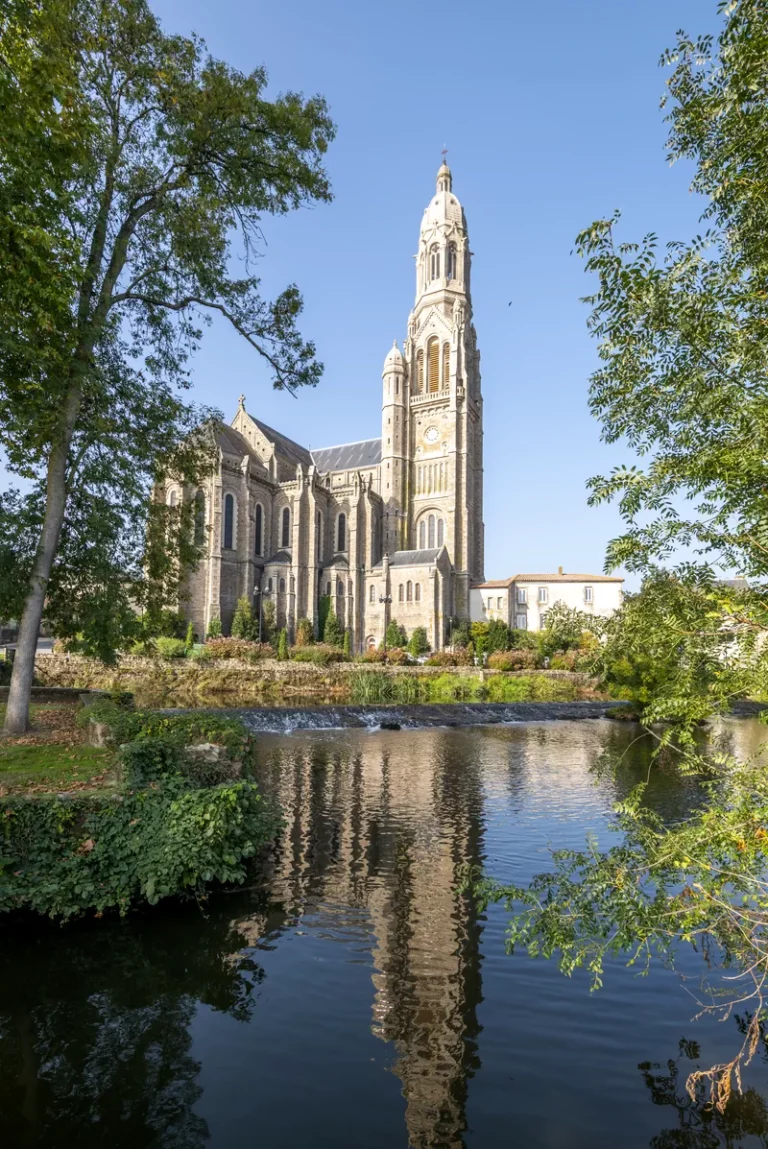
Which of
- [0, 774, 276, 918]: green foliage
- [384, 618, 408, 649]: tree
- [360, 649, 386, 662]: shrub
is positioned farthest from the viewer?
[384, 618, 408, 649]: tree

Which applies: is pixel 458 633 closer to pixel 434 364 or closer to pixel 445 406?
pixel 445 406

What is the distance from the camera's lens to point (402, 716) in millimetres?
27891

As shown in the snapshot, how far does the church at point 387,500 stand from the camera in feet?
161

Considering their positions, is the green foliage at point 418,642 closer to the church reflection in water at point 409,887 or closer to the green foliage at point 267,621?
the green foliage at point 267,621

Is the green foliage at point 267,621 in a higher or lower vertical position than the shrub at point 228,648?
higher

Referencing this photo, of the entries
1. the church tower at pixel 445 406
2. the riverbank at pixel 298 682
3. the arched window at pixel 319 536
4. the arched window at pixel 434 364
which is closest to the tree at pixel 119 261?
the riverbank at pixel 298 682

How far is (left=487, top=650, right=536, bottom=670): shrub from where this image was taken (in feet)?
139

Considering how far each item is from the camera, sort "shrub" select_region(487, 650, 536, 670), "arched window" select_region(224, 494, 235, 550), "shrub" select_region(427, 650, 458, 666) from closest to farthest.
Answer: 1. "shrub" select_region(487, 650, 536, 670)
2. "shrub" select_region(427, 650, 458, 666)
3. "arched window" select_region(224, 494, 235, 550)

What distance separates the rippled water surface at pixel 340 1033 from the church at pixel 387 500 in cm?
3915

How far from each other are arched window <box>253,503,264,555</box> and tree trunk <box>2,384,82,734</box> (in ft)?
129

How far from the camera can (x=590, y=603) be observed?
2387 inches

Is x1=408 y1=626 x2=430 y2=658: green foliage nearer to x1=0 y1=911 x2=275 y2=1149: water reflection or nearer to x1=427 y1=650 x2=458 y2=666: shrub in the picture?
x1=427 y1=650 x2=458 y2=666: shrub

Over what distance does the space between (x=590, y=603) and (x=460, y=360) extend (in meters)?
25.1

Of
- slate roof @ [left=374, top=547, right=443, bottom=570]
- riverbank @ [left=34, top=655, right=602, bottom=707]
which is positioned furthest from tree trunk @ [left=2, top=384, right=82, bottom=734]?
slate roof @ [left=374, top=547, right=443, bottom=570]
